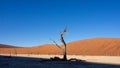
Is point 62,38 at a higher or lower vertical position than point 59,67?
higher

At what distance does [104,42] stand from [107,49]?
12594 mm

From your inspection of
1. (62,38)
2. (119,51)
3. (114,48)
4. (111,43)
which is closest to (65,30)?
(62,38)

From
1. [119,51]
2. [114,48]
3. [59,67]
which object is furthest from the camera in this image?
[114,48]

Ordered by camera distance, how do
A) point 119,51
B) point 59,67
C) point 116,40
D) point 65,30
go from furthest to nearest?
point 116,40 < point 119,51 < point 65,30 < point 59,67

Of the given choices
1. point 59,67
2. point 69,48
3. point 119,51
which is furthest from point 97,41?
point 59,67

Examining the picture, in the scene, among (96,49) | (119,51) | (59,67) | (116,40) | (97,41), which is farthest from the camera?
(97,41)

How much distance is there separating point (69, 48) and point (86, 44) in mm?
Answer: 6760

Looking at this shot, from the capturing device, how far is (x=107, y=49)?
90.9m

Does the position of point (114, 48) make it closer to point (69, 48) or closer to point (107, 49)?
point (107, 49)

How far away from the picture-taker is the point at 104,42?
103m

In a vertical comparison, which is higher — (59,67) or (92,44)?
(92,44)

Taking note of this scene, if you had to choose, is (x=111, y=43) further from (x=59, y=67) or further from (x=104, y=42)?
(x=59, y=67)

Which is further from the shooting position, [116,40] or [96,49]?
[116,40]

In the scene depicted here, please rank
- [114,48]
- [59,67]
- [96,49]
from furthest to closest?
1. [96,49]
2. [114,48]
3. [59,67]
